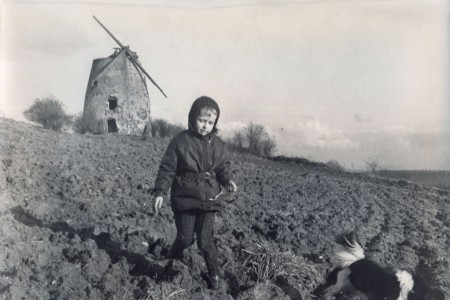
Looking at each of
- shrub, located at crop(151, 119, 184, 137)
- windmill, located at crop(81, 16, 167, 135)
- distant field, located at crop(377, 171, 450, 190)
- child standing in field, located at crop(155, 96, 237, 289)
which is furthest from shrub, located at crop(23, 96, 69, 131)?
child standing in field, located at crop(155, 96, 237, 289)

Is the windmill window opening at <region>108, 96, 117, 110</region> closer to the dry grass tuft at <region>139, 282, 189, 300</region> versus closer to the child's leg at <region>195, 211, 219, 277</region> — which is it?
the child's leg at <region>195, 211, 219, 277</region>

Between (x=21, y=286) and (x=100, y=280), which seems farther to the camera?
(x=100, y=280)

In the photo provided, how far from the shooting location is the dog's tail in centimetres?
382

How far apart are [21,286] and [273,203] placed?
4.46 metres

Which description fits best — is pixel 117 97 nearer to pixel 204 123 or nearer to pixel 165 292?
pixel 204 123

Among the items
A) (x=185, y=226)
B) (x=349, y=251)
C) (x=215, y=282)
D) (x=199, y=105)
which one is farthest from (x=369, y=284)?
(x=199, y=105)

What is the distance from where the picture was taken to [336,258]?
431 centimetres

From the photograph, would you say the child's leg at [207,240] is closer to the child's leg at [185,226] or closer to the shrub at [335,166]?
the child's leg at [185,226]

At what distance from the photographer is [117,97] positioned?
17500mm

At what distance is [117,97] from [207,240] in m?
15.1

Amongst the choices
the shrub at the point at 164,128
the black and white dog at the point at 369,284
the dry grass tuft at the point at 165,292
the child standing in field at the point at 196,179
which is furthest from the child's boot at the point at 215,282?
the shrub at the point at 164,128

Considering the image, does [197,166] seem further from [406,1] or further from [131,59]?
[131,59]

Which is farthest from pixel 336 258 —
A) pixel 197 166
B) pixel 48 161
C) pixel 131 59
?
pixel 131 59

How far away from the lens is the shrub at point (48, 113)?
768 inches
